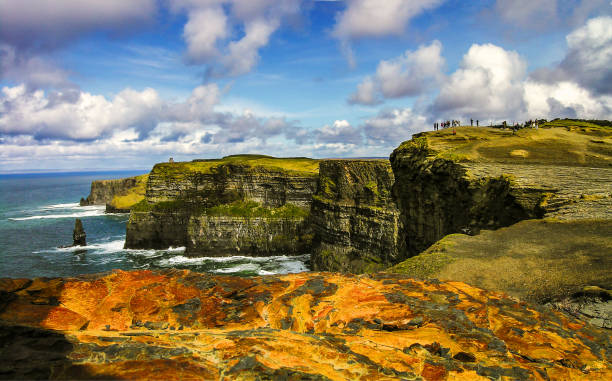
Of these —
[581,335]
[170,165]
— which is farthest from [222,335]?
[170,165]

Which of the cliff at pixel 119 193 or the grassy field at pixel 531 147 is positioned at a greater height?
the grassy field at pixel 531 147

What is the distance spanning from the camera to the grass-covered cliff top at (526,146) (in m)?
19.8

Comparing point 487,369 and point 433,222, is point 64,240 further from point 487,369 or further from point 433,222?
point 487,369

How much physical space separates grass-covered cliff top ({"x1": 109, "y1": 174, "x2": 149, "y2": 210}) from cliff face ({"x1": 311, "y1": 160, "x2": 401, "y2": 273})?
321 feet

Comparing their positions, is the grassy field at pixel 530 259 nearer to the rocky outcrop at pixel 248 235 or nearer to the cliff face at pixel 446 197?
the cliff face at pixel 446 197

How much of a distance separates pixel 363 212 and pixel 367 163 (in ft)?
22.8

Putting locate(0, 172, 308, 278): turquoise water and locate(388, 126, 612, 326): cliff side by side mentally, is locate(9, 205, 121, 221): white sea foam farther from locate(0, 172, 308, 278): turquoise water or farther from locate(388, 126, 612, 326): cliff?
locate(388, 126, 612, 326): cliff

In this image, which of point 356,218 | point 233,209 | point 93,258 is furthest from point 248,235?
point 93,258

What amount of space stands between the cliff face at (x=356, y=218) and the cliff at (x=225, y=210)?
17355 millimetres

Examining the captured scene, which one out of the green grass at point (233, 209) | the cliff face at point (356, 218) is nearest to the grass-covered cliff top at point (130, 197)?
the green grass at point (233, 209)

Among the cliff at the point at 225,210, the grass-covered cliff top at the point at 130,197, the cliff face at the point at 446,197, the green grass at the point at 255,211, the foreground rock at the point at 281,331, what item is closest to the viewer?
the foreground rock at the point at 281,331

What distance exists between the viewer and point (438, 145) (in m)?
24.5

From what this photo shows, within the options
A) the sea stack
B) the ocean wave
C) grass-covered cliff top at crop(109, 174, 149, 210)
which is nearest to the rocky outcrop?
the ocean wave

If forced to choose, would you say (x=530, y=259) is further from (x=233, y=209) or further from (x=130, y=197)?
(x=130, y=197)
